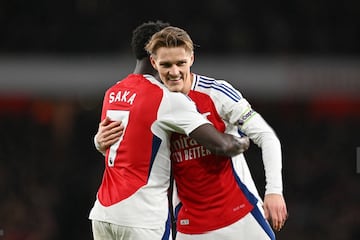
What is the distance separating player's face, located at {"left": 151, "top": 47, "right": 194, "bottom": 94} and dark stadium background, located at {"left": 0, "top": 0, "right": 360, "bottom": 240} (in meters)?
5.96

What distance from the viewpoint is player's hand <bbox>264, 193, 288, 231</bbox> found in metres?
3.95

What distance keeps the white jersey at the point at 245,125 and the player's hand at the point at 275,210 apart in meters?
0.04

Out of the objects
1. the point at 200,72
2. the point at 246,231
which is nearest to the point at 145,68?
the point at 246,231

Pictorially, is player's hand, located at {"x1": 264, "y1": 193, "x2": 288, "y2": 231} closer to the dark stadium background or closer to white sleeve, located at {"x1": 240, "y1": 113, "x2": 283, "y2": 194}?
white sleeve, located at {"x1": 240, "y1": 113, "x2": 283, "y2": 194}

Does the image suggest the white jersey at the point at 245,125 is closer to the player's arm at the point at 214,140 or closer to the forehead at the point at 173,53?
the player's arm at the point at 214,140

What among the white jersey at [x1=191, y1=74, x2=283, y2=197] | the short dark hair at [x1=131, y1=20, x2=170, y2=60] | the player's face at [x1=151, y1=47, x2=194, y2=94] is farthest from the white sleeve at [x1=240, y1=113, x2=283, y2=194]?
the short dark hair at [x1=131, y1=20, x2=170, y2=60]
